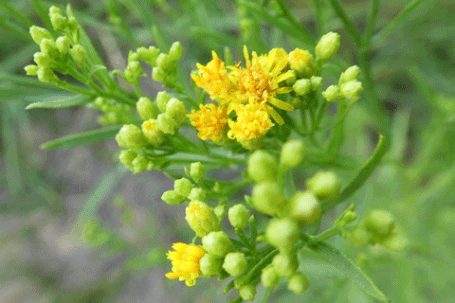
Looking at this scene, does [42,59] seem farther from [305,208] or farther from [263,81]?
[305,208]

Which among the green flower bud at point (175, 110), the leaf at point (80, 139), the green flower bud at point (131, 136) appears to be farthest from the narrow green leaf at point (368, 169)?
the leaf at point (80, 139)

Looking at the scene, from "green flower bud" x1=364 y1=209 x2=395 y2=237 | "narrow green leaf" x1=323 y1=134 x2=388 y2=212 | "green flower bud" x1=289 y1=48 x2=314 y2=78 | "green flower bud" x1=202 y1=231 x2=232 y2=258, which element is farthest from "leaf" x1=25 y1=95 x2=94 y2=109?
"green flower bud" x1=364 y1=209 x2=395 y2=237

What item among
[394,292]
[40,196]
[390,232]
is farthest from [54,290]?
[390,232]

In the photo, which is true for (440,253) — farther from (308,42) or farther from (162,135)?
(162,135)

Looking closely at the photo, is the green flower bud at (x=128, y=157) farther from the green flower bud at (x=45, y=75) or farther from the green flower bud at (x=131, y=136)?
the green flower bud at (x=45, y=75)

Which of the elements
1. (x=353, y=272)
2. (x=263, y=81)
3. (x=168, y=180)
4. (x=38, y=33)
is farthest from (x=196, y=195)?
(x=168, y=180)

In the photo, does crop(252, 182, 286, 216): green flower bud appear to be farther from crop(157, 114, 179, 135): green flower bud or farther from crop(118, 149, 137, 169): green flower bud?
crop(118, 149, 137, 169): green flower bud
